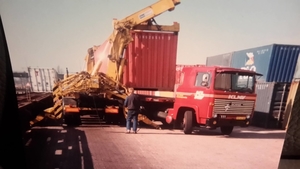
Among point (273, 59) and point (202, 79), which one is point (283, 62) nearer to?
point (273, 59)

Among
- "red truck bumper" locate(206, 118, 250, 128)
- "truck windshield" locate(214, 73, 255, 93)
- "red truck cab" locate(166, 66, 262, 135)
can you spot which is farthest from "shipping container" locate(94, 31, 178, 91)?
"red truck bumper" locate(206, 118, 250, 128)

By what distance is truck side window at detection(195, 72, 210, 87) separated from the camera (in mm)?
3031

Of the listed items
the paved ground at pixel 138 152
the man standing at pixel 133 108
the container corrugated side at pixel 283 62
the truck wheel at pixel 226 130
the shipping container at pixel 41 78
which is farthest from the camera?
the truck wheel at pixel 226 130

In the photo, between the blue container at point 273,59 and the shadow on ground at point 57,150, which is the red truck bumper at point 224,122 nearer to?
the blue container at point 273,59

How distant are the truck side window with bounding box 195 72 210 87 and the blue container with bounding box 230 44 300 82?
4.98ft

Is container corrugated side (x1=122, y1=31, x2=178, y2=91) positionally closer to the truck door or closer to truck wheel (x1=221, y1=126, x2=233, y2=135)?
truck wheel (x1=221, y1=126, x2=233, y2=135)

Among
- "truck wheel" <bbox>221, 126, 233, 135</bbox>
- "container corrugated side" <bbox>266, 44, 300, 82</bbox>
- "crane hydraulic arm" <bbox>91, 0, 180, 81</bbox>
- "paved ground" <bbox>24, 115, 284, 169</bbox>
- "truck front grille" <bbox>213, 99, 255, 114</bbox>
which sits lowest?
"truck wheel" <bbox>221, 126, 233, 135</bbox>

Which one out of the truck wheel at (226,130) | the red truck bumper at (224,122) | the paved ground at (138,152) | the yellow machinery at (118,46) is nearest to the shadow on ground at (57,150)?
the paved ground at (138,152)

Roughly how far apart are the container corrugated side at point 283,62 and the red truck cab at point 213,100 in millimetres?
1250

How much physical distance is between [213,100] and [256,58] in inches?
63.7

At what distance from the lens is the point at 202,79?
3125mm

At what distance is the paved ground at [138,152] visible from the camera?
1399 millimetres

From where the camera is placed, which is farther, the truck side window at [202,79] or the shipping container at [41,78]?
the truck side window at [202,79]

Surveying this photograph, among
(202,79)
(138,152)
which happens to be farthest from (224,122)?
(138,152)
